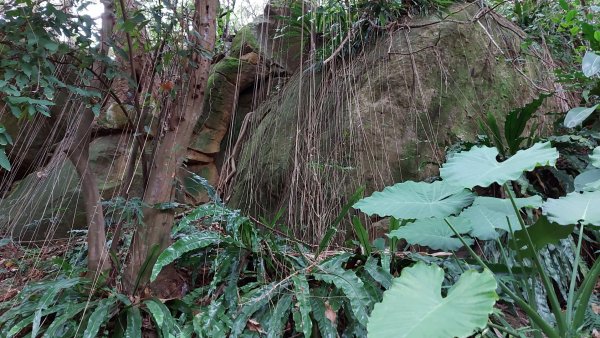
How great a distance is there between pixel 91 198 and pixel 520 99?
2.44 metres

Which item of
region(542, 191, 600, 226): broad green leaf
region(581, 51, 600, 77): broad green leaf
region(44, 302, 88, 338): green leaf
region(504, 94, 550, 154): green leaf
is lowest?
region(44, 302, 88, 338): green leaf

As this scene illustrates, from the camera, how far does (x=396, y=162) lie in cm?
208

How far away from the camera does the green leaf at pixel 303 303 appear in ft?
4.03

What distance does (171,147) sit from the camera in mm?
1486

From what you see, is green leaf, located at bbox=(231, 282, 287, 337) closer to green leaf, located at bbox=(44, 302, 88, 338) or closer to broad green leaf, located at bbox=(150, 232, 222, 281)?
broad green leaf, located at bbox=(150, 232, 222, 281)

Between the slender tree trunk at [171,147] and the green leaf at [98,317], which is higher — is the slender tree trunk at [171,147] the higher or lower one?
the higher one

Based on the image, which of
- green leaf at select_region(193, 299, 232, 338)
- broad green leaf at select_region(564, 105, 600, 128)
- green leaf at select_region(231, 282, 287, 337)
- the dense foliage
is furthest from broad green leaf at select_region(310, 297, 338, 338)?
broad green leaf at select_region(564, 105, 600, 128)

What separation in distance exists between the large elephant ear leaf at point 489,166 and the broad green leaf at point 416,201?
0.13 meters

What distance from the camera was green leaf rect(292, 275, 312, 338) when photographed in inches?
48.4

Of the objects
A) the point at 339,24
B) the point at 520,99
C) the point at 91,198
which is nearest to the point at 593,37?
the point at 520,99

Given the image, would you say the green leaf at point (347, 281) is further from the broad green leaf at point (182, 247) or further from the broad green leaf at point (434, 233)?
the broad green leaf at point (182, 247)

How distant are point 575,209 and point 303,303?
2.61 feet

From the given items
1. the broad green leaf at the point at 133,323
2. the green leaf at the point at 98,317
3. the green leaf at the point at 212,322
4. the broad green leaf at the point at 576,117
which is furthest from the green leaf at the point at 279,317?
the broad green leaf at the point at 576,117

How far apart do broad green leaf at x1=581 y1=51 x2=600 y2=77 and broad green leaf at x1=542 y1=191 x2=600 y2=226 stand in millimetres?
1217
